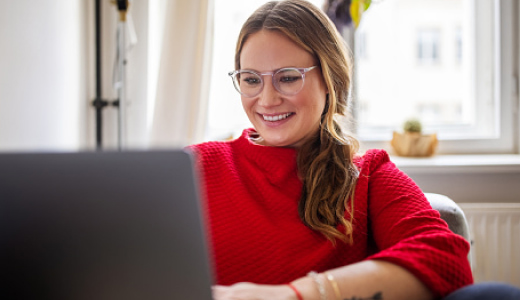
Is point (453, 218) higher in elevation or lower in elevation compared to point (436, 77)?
lower

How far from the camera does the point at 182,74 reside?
203 cm

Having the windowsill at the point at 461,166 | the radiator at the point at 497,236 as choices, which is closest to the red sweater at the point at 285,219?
the windowsill at the point at 461,166

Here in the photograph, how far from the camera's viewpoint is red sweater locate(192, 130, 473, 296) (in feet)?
3.43

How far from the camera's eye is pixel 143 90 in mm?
2199

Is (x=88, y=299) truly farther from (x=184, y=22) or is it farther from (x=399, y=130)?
(x=399, y=130)

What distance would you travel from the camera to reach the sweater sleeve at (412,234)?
895 mm

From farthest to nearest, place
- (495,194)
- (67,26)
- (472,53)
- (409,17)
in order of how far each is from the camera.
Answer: (409,17) → (472,53) → (495,194) → (67,26)

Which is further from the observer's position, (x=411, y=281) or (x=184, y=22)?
(x=184, y=22)

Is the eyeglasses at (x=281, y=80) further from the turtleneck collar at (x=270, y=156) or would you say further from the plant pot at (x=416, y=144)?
the plant pot at (x=416, y=144)

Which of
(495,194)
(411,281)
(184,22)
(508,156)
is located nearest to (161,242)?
(411,281)

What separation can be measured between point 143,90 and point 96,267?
1.72m

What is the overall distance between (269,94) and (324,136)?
0.18 meters

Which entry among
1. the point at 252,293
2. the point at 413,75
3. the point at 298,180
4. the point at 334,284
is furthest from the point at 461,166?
the point at 252,293

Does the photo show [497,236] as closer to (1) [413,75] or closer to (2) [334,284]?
(1) [413,75]
